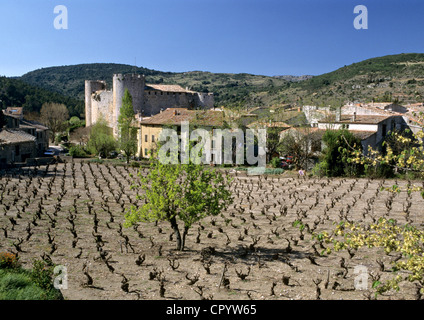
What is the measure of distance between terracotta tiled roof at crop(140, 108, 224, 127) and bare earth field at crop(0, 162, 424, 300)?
1956cm

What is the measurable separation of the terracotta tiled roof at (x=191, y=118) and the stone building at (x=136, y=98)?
22.0 feet

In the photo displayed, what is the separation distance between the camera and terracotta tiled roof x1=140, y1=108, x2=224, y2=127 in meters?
43.1

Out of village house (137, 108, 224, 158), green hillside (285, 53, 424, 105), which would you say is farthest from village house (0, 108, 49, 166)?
green hillside (285, 53, 424, 105)

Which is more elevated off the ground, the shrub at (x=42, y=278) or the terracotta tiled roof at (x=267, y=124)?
the terracotta tiled roof at (x=267, y=124)

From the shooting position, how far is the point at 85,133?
63.2 meters

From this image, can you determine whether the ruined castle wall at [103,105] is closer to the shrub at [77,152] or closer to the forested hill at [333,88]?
the shrub at [77,152]

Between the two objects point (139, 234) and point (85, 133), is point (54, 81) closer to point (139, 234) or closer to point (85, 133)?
point (85, 133)

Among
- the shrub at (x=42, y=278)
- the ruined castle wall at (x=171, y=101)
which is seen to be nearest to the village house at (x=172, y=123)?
the ruined castle wall at (x=171, y=101)

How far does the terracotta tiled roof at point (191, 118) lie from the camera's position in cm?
4305

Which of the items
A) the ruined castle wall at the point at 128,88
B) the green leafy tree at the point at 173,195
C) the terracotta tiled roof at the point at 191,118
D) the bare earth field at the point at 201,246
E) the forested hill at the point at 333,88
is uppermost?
the forested hill at the point at 333,88

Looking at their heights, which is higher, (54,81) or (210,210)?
(54,81)

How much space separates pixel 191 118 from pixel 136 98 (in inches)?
678

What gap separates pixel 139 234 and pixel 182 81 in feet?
460
